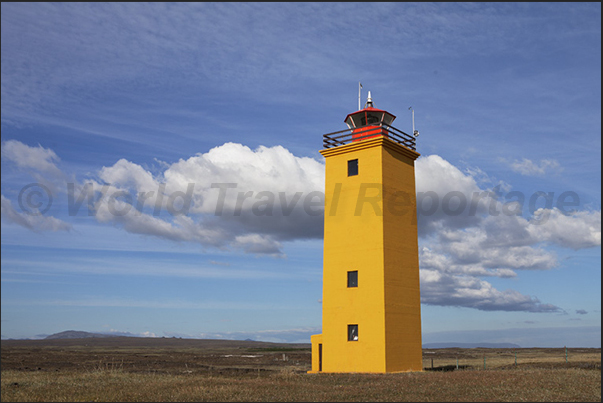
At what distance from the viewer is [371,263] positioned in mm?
29609

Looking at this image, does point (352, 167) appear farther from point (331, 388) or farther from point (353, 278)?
point (331, 388)

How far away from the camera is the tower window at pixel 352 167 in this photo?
31922mm

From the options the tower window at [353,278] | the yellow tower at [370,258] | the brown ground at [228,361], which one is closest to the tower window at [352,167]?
the yellow tower at [370,258]

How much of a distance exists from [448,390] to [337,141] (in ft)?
58.4

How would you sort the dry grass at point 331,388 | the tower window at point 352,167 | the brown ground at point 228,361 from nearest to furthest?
the dry grass at point 331,388, the tower window at point 352,167, the brown ground at point 228,361

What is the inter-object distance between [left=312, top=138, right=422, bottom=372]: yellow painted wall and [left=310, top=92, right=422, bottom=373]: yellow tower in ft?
0.18

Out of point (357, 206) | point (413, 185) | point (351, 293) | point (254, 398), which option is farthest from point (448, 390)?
point (413, 185)

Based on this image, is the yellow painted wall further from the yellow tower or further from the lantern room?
the lantern room

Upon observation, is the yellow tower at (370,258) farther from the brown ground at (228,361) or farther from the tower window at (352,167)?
the brown ground at (228,361)

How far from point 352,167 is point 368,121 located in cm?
365

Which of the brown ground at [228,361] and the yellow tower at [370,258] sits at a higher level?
the yellow tower at [370,258]

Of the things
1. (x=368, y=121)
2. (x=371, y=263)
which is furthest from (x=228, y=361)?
(x=368, y=121)

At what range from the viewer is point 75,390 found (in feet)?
70.0

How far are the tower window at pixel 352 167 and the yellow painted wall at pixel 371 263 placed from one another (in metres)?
0.32
